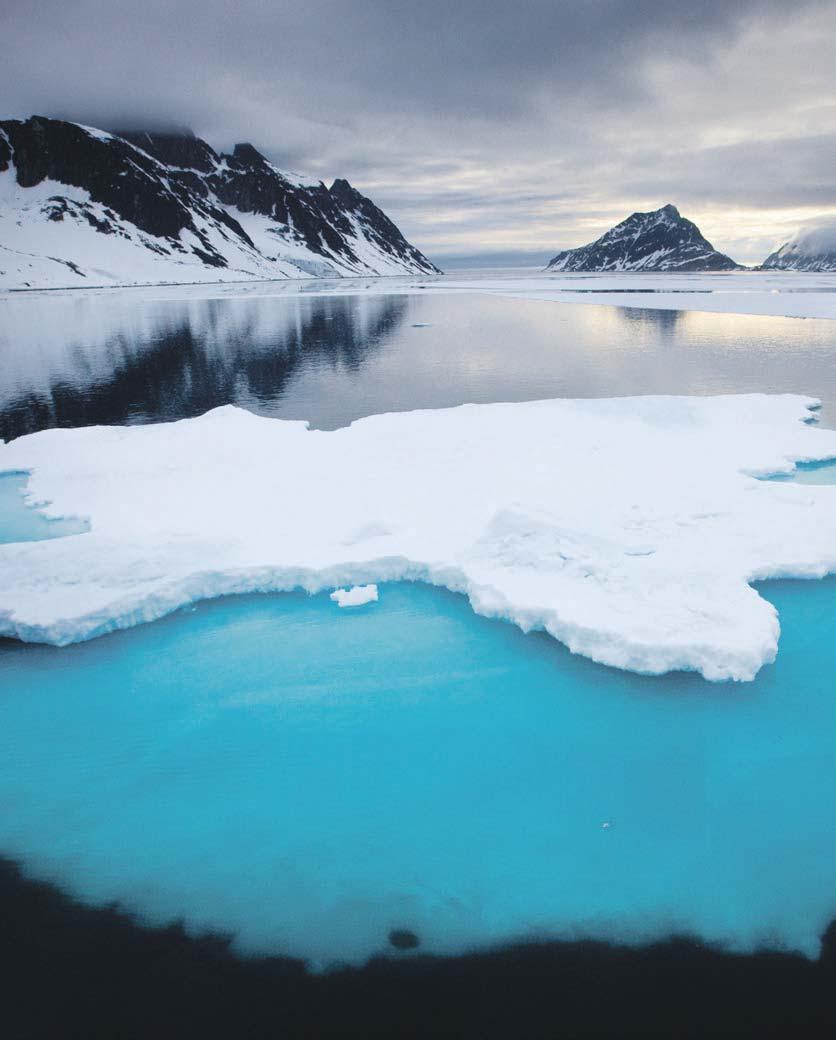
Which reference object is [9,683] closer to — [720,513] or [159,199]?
[720,513]

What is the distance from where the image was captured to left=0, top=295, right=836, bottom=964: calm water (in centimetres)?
437

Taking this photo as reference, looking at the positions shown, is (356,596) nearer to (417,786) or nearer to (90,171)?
(417,786)

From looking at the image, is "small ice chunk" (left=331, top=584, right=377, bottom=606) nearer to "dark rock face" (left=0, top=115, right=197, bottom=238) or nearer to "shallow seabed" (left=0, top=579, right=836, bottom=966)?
"shallow seabed" (left=0, top=579, right=836, bottom=966)

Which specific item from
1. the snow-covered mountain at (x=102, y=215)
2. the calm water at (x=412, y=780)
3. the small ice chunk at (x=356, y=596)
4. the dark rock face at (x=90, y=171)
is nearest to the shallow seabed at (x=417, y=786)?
the calm water at (x=412, y=780)

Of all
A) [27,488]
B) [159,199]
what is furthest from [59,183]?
[27,488]

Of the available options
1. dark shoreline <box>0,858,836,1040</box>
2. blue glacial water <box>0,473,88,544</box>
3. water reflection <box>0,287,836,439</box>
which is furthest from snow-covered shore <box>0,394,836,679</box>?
water reflection <box>0,287,836,439</box>

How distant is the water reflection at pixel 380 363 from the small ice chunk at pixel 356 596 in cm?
1096

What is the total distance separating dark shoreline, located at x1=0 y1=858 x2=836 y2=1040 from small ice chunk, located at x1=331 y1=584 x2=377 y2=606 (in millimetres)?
4026

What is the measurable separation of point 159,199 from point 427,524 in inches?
7912

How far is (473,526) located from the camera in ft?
30.3

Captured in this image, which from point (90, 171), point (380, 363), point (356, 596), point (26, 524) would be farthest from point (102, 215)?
point (356, 596)

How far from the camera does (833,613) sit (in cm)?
735

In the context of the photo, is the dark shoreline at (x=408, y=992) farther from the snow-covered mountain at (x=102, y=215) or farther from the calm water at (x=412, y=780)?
the snow-covered mountain at (x=102, y=215)

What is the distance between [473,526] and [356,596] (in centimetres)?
228
